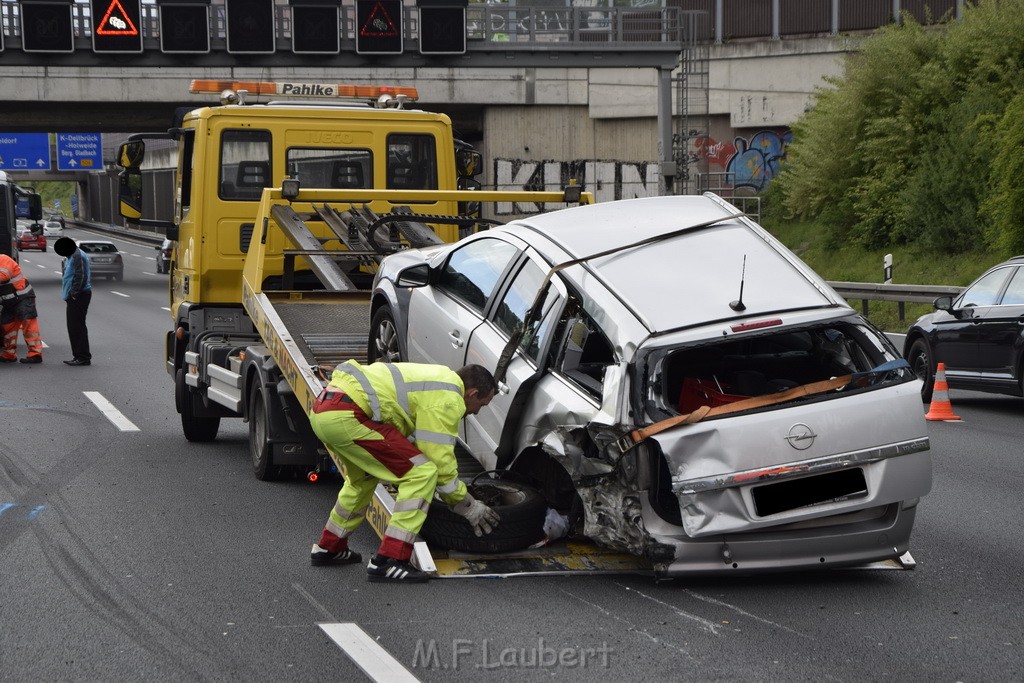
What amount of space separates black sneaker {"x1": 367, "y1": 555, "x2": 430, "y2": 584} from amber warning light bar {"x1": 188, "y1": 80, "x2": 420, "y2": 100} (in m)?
6.61

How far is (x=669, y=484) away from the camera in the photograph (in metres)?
6.36

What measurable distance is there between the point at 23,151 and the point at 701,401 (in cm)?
6624

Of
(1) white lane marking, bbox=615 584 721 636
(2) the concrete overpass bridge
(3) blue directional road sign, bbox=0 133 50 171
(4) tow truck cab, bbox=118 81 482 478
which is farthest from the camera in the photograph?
(3) blue directional road sign, bbox=0 133 50 171

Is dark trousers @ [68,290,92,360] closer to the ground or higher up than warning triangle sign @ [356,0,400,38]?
closer to the ground

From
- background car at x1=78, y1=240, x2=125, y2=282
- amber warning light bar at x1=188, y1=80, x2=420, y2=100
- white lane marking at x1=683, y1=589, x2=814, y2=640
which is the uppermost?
amber warning light bar at x1=188, y1=80, x2=420, y2=100

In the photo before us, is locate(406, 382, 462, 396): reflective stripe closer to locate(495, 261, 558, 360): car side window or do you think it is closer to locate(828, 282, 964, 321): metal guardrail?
locate(495, 261, 558, 360): car side window

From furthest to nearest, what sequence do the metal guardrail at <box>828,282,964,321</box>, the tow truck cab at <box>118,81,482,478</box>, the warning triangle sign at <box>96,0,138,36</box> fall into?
the warning triangle sign at <box>96,0,138,36</box>
the metal guardrail at <box>828,282,964,321</box>
the tow truck cab at <box>118,81,482,478</box>

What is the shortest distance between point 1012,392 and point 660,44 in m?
16.7

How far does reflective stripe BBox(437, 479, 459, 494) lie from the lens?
675cm

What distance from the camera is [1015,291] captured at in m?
13.8

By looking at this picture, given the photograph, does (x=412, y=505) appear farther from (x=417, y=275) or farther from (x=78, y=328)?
(x=78, y=328)

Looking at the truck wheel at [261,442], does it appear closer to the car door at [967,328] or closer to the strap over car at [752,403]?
the strap over car at [752,403]

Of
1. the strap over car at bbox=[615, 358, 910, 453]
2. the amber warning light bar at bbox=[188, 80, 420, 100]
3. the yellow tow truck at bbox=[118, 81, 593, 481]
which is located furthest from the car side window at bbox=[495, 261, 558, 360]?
the amber warning light bar at bbox=[188, 80, 420, 100]

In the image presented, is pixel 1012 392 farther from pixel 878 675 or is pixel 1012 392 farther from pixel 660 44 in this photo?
pixel 660 44
